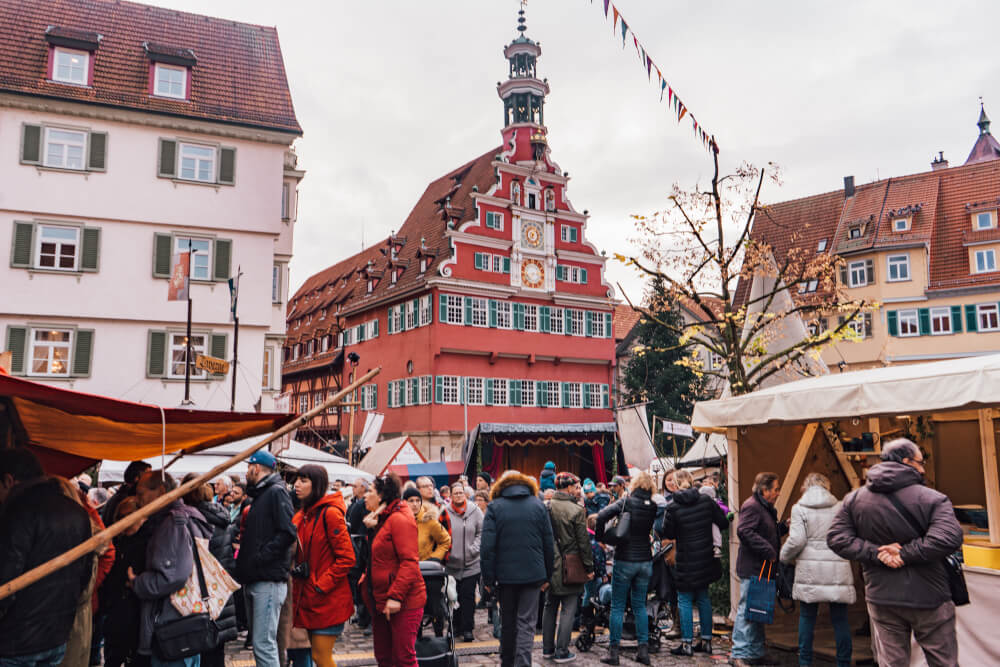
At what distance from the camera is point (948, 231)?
138 feet

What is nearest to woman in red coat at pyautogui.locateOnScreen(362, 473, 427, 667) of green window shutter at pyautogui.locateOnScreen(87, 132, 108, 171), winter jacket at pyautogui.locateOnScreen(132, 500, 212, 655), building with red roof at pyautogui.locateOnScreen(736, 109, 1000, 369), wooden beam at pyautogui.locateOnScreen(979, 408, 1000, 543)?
winter jacket at pyautogui.locateOnScreen(132, 500, 212, 655)

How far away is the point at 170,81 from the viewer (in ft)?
79.5

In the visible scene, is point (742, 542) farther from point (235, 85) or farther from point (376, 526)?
point (235, 85)

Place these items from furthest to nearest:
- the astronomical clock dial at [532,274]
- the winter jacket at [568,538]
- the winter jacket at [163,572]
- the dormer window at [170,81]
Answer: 1. the astronomical clock dial at [532,274]
2. the dormer window at [170,81]
3. the winter jacket at [568,538]
4. the winter jacket at [163,572]

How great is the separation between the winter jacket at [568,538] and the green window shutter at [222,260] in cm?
1755

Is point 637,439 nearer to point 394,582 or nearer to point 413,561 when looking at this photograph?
point 413,561

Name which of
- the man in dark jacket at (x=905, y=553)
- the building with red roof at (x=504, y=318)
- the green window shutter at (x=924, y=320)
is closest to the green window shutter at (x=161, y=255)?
the building with red roof at (x=504, y=318)

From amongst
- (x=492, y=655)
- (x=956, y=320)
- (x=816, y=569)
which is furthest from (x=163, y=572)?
(x=956, y=320)

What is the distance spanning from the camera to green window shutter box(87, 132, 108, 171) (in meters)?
22.7

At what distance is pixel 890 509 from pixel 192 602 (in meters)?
4.66

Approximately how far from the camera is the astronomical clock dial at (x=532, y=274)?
38.0 metres

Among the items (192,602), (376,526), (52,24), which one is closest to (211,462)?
(376,526)

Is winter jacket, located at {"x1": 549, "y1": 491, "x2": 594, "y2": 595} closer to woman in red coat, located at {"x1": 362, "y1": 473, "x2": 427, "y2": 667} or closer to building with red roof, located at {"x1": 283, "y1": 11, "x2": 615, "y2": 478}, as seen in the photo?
woman in red coat, located at {"x1": 362, "y1": 473, "x2": 427, "y2": 667}

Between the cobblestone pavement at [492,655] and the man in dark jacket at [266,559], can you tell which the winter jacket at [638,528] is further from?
the man in dark jacket at [266,559]
